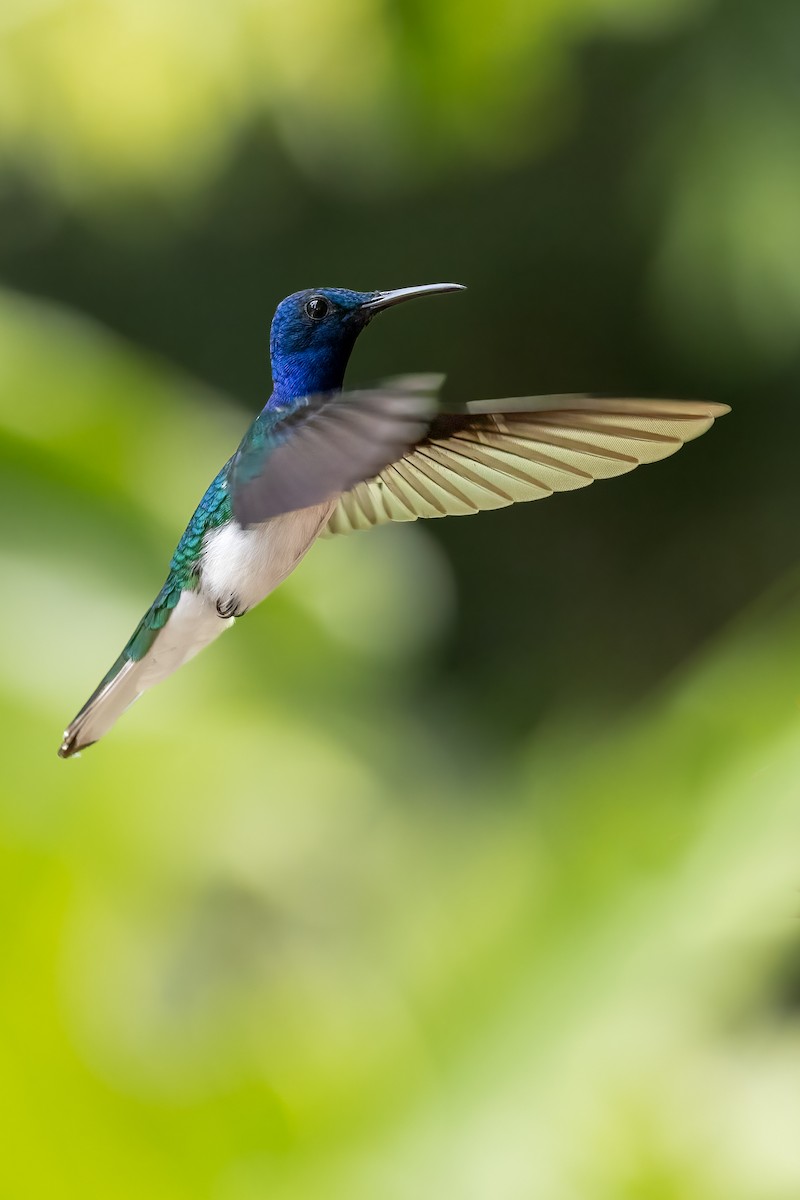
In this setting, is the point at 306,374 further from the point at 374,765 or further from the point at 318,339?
the point at 374,765

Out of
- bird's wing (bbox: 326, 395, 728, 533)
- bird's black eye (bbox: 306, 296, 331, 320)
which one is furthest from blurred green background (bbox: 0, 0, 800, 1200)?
bird's black eye (bbox: 306, 296, 331, 320)

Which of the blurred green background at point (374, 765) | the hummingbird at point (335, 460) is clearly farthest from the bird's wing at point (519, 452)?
the blurred green background at point (374, 765)

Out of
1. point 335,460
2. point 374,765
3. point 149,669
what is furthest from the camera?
point 374,765

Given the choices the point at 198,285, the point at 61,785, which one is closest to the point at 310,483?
the point at 61,785

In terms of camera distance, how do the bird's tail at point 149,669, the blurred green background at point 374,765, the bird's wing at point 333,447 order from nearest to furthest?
the bird's wing at point 333,447 < the bird's tail at point 149,669 < the blurred green background at point 374,765

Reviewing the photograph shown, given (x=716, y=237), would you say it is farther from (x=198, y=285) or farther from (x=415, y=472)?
(x=415, y=472)

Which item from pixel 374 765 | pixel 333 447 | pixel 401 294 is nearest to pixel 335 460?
pixel 333 447

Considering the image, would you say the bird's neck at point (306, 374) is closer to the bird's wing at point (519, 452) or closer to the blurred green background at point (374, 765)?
the bird's wing at point (519, 452)
